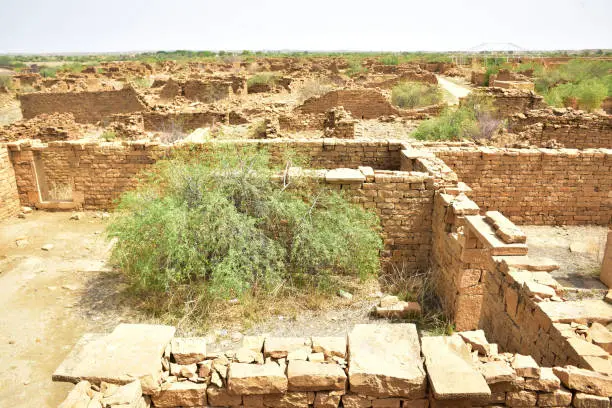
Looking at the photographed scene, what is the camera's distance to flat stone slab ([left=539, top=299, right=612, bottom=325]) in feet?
12.7

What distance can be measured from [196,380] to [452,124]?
40.9 feet

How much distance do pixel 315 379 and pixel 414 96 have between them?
20171mm

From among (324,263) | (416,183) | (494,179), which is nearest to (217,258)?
(324,263)

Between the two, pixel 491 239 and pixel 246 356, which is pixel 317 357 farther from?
pixel 491 239

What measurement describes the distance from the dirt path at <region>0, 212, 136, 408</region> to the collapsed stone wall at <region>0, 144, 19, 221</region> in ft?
0.88

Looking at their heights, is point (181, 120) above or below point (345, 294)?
above

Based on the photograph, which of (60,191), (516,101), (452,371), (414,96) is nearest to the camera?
(452,371)

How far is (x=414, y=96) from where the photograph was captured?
2155 cm

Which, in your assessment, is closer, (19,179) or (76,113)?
(19,179)

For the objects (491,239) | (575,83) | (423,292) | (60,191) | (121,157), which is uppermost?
(575,83)

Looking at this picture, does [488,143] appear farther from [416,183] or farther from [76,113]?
[76,113]

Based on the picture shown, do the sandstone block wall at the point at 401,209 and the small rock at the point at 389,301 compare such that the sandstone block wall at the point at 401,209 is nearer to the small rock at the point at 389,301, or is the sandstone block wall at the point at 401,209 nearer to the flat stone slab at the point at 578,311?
the small rock at the point at 389,301

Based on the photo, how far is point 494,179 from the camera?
29.5ft

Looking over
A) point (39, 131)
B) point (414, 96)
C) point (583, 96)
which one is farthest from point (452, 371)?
point (583, 96)
